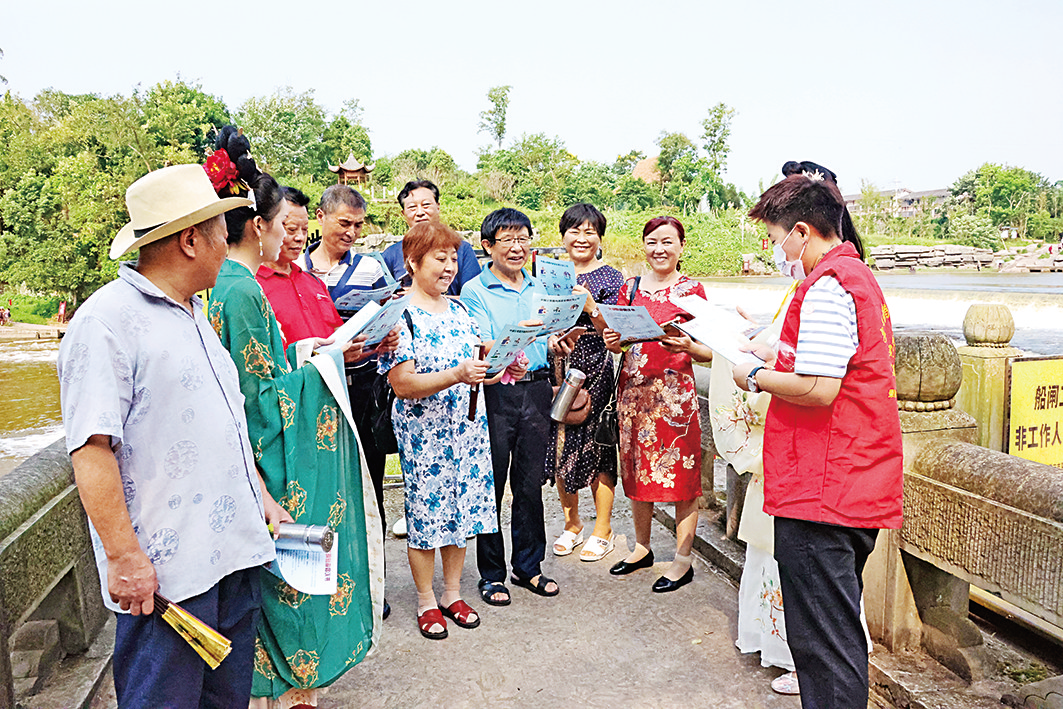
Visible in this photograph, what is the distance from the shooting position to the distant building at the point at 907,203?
40250mm

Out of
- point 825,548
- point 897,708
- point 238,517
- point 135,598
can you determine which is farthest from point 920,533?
point 135,598

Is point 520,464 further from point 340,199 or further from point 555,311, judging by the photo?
point 340,199

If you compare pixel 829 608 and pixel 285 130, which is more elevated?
pixel 285 130

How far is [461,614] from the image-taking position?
306 centimetres

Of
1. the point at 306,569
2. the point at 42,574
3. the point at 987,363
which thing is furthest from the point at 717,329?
the point at 987,363

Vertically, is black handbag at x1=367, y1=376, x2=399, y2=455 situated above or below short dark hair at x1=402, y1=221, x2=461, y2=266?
below

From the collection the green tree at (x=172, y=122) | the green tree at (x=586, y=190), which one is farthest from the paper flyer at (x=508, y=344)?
the green tree at (x=586, y=190)

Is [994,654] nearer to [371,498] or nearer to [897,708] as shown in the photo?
[897,708]

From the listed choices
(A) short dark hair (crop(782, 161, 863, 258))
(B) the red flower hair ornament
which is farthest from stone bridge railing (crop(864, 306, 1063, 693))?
(B) the red flower hair ornament

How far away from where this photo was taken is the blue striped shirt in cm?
180

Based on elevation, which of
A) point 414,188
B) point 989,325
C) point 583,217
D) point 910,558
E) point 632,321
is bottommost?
point 910,558

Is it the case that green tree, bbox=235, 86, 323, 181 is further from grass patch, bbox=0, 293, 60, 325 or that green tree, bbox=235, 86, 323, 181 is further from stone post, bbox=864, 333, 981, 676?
stone post, bbox=864, 333, 981, 676

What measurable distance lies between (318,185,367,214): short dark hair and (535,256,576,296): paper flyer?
0.89 meters

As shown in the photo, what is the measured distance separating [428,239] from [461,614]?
5.08ft
